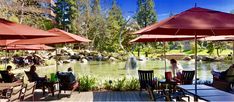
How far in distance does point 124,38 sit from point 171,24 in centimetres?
3070

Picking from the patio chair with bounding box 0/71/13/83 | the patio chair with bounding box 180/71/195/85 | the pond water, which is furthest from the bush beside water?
the pond water

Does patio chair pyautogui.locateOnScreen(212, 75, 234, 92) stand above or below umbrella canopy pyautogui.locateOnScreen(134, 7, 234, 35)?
below

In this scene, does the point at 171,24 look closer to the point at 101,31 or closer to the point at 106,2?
the point at 101,31

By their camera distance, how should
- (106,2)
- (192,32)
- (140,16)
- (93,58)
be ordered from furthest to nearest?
(140,16) → (106,2) → (93,58) → (192,32)

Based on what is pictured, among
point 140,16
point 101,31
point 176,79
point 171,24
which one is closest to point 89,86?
point 176,79

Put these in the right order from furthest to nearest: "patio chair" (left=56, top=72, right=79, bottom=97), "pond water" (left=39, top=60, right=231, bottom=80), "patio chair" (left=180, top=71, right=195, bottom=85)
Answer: "pond water" (left=39, top=60, right=231, bottom=80), "patio chair" (left=180, top=71, right=195, bottom=85), "patio chair" (left=56, top=72, right=79, bottom=97)

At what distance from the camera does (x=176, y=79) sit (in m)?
8.48

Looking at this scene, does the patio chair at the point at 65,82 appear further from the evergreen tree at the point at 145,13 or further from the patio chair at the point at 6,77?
the evergreen tree at the point at 145,13

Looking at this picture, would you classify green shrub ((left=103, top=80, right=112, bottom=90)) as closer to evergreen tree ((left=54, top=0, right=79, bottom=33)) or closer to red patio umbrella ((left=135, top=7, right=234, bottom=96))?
red patio umbrella ((left=135, top=7, right=234, bottom=96))

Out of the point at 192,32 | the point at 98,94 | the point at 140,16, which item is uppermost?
the point at 140,16

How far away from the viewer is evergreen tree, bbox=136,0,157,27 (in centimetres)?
5194

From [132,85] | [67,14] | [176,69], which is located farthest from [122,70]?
[67,14]

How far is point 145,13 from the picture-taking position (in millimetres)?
52000

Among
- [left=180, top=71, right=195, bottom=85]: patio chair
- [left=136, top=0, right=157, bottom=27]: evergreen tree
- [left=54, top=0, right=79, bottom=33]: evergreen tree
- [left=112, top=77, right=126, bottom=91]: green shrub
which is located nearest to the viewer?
[left=180, top=71, right=195, bottom=85]: patio chair
